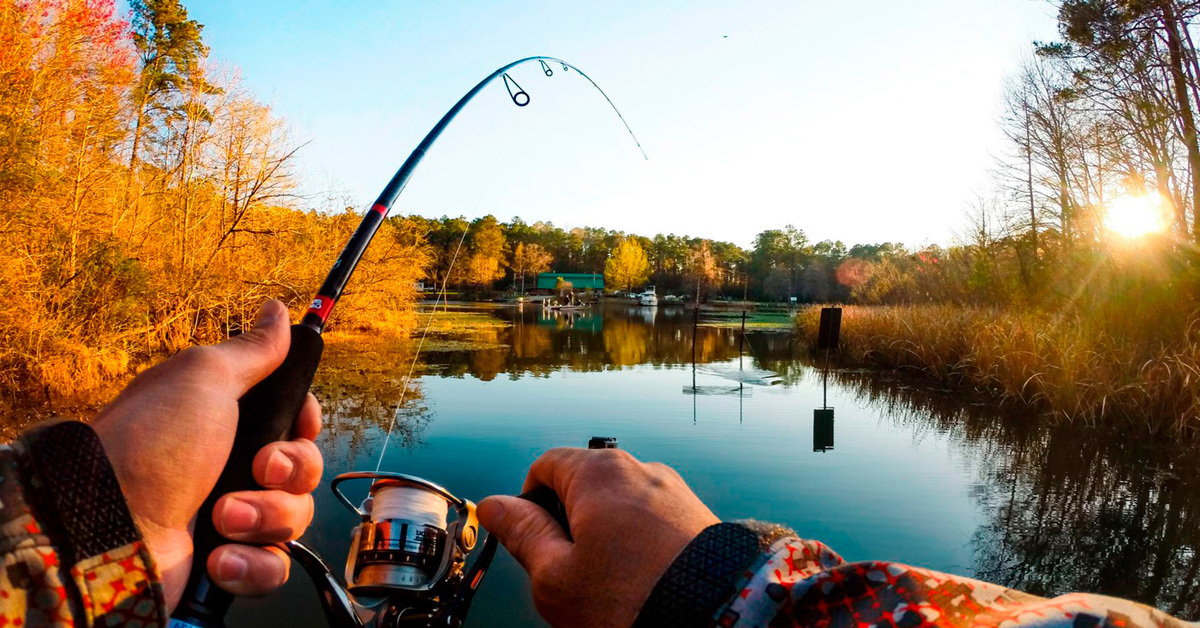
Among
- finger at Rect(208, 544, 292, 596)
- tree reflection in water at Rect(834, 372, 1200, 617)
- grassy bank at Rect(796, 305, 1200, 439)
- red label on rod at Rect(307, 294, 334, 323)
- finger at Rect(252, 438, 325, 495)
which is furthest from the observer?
grassy bank at Rect(796, 305, 1200, 439)

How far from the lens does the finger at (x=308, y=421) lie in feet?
4.34

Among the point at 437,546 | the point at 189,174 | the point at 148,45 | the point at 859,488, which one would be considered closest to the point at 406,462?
the point at 859,488

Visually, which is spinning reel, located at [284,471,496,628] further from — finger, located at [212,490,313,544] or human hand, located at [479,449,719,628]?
human hand, located at [479,449,719,628]

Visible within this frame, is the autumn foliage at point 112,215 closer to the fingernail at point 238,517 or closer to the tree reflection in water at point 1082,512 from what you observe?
the fingernail at point 238,517

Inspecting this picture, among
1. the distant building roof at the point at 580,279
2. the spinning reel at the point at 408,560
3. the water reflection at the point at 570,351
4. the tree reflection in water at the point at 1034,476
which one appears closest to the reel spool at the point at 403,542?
the spinning reel at the point at 408,560

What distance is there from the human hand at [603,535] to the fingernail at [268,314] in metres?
0.65

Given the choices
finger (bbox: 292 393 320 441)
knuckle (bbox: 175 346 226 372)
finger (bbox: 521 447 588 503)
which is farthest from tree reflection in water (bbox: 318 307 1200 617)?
knuckle (bbox: 175 346 226 372)

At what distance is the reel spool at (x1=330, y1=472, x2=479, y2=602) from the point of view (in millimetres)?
1400

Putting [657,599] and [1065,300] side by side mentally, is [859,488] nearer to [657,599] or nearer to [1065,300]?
[657,599]

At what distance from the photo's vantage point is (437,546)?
1.47 meters

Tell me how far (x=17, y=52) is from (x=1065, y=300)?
1767 cm

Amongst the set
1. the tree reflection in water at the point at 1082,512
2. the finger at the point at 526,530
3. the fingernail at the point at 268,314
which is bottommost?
the tree reflection in water at the point at 1082,512

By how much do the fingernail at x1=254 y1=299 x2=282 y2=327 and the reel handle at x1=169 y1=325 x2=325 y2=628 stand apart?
47mm

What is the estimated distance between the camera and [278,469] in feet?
3.91
